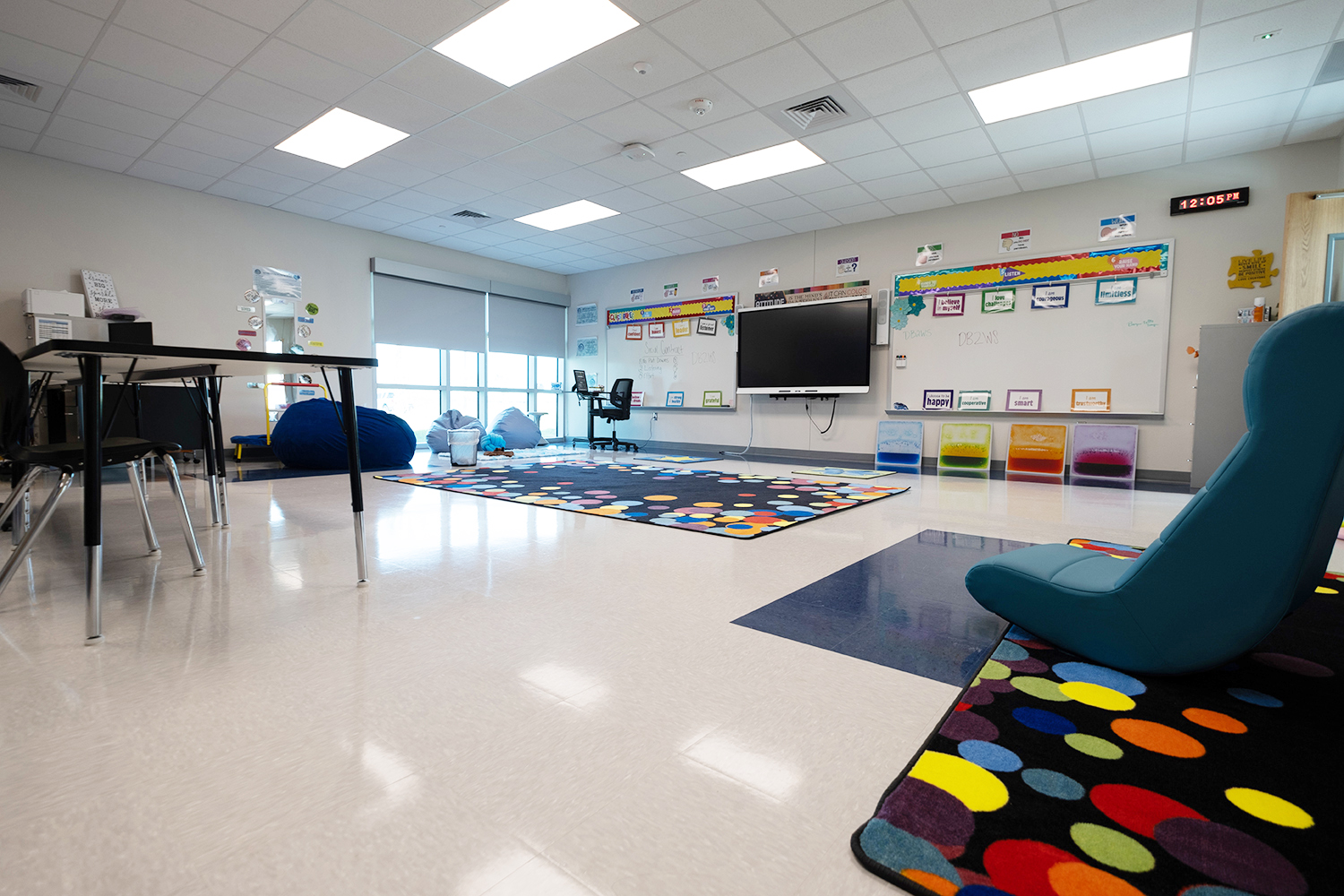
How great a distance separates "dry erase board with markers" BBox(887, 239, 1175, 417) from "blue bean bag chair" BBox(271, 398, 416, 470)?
5.13m

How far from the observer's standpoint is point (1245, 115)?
4.29 metres

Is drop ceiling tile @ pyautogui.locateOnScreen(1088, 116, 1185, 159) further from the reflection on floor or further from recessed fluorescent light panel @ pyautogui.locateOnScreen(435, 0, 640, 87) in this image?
the reflection on floor

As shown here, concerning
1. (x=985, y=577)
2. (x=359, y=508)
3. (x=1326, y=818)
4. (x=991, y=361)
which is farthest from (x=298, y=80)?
(x=991, y=361)

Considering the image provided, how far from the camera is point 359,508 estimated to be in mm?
2064

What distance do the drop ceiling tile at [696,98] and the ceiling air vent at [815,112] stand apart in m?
0.34

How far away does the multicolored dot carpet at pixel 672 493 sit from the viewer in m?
3.21

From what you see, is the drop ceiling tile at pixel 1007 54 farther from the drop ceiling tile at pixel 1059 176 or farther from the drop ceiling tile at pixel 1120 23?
the drop ceiling tile at pixel 1059 176

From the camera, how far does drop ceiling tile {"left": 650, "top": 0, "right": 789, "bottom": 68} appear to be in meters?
3.26

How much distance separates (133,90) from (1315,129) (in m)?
8.26

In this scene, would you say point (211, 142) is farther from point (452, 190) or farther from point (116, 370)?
point (116, 370)

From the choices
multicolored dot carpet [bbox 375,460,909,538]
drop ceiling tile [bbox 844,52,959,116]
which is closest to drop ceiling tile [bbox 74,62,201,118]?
multicolored dot carpet [bbox 375,460,909,538]

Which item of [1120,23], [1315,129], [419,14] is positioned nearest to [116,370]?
[419,14]

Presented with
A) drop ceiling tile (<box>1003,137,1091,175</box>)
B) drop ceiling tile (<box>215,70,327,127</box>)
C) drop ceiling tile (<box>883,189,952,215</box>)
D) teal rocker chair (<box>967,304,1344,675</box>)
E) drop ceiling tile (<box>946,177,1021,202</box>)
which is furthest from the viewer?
drop ceiling tile (<box>883,189,952,215</box>)

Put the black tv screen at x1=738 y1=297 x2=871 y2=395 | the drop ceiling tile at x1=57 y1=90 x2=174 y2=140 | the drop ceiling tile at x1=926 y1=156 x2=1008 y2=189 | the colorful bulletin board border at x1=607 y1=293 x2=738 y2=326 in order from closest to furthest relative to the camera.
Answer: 1. the drop ceiling tile at x1=57 y1=90 x2=174 y2=140
2. the drop ceiling tile at x1=926 y1=156 x2=1008 y2=189
3. the black tv screen at x1=738 y1=297 x2=871 y2=395
4. the colorful bulletin board border at x1=607 y1=293 x2=738 y2=326
